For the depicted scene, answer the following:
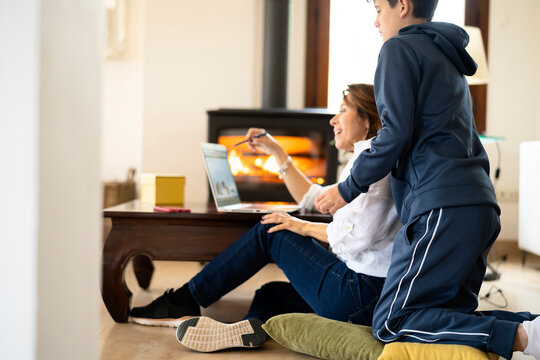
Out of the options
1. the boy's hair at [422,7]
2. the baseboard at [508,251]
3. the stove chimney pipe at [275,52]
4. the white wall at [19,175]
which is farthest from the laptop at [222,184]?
the baseboard at [508,251]

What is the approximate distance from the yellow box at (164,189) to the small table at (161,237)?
265 millimetres

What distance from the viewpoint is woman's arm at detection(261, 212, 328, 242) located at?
1965 mm

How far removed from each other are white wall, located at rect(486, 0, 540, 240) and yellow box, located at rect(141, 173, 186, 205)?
2887 millimetres

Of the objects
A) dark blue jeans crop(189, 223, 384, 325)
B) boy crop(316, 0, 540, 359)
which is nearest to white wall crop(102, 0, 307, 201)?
dark blue jeans crop(189, 223, 384, 325)

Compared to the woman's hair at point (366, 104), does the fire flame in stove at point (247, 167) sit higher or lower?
lower

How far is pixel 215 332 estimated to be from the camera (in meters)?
1.93

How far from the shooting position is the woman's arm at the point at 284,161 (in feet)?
8.21

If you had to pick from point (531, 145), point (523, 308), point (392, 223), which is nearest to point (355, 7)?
point (531, 145)

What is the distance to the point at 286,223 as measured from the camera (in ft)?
6.70

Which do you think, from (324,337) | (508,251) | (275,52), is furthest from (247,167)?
(324,337)

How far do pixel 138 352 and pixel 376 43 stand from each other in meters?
3.34

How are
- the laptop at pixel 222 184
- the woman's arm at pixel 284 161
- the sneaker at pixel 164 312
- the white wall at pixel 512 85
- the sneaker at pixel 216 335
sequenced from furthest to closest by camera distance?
the white wall at pixel 512 85
the woman's arm at pixel 284 161
the laptop at pixel 222 184
the sneaker at pixel 164 312
the sneaker at pixel 216 335

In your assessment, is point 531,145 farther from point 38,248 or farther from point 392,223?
point 38,248

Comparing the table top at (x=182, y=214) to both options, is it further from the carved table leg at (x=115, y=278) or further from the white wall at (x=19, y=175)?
the white wall at (x=19, y=175)
